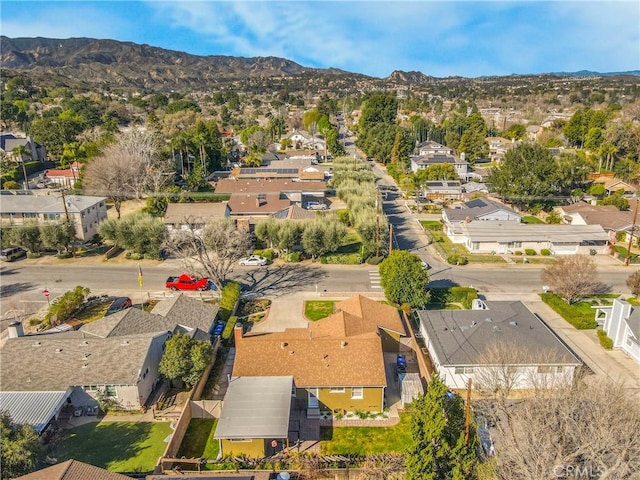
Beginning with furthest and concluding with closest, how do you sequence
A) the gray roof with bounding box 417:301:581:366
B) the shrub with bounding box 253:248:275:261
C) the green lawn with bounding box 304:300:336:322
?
the shrub with bounding box 253:248:275:261 → the green lawn with bounding box 304:300:336:322 → the gray roof with bounding box 417:301:581:366

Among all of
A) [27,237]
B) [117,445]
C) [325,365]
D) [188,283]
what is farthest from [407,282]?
[27,237]

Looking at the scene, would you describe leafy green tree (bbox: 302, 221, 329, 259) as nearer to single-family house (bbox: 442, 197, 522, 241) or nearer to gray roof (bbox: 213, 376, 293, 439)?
single-family house (bbox: 442, 197, 522, 241)

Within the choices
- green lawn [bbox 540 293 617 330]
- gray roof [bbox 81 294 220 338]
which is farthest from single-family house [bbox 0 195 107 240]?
green lawn [bbox 540 293 617 330]

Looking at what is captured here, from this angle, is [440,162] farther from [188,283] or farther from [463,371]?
[463,371]

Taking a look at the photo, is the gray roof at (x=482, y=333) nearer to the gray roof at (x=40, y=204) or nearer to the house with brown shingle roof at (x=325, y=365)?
the house with brown shingle roof at (x=325, y=365)

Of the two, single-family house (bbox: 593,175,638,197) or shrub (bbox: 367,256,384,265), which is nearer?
shrub (bbox: 367,256,384,265)

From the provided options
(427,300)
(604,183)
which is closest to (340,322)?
(427,300)

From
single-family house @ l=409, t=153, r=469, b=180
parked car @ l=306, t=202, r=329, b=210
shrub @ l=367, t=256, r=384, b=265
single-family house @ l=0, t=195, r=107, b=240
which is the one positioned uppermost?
single-family house @ l=409, t=153, r=469, b=180
